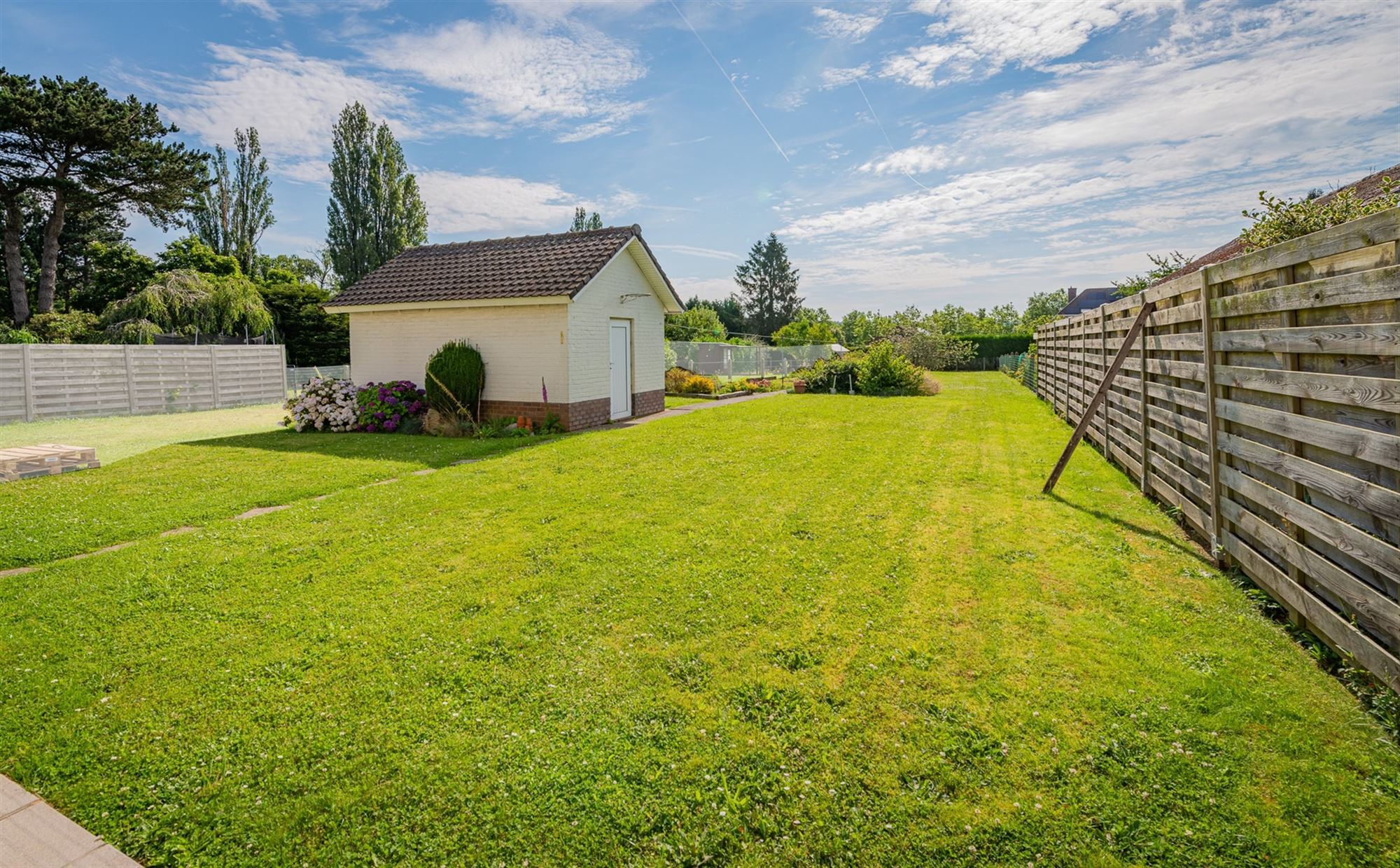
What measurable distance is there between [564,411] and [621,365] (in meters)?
2.90

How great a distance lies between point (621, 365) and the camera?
52.0 feet

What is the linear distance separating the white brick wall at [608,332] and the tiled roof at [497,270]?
0.45m

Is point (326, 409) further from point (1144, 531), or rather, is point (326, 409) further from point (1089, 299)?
point (1089, 299)

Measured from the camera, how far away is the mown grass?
5.89m

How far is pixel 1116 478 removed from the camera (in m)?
7.80

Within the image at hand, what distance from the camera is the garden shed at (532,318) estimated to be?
13570 millimetres

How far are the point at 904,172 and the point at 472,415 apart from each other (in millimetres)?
13671

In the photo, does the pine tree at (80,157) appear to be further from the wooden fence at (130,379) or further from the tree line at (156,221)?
the wooden fence at (130,379)

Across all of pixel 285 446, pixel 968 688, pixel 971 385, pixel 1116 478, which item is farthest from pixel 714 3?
pixel 971 385

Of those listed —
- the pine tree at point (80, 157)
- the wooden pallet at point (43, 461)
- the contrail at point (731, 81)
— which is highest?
the pine tree at point (80, 157)

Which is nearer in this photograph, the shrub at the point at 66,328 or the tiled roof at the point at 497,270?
the tiled roof at the point at 497,270

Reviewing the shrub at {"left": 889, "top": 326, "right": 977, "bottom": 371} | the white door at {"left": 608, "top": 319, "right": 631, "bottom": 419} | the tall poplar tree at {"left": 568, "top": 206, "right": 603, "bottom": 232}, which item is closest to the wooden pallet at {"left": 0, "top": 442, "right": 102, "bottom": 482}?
the white door at {"left": 608, "top": 319, "right": 631, "bottom": 419}

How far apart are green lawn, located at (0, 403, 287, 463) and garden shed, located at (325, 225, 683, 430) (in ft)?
11.2

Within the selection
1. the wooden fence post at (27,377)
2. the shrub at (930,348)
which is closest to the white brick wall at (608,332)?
the wooden fence post at (27,377)
